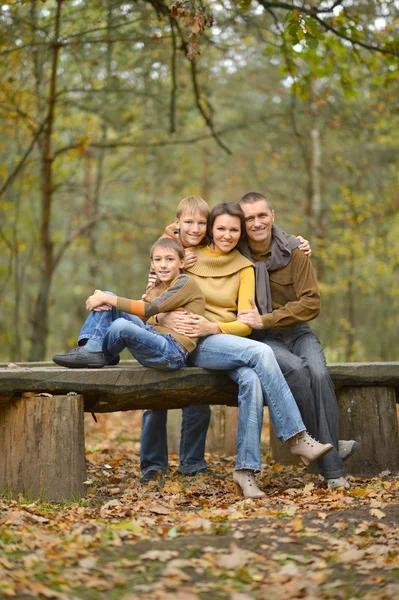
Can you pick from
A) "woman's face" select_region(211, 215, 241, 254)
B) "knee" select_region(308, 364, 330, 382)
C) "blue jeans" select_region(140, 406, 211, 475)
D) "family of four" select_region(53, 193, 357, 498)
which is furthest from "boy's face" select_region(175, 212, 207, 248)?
"blue jeans" select_region(140, 406, 211, 475)

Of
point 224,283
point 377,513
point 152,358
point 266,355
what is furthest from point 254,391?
point 377,513

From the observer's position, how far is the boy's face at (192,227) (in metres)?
5.71

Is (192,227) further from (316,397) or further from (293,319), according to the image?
(316,397)

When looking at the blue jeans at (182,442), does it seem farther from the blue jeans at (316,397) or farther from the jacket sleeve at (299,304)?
the jacket sleeve at (299,304)

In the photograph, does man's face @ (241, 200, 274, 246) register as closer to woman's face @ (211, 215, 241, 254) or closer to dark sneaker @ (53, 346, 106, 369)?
woman's face @ (211, 215, 241, 254)

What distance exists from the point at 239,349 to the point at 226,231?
3.04ft

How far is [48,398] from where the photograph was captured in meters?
5.16

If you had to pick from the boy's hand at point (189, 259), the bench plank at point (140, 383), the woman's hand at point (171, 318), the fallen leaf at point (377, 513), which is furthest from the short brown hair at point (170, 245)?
the fallen leaf at point (377, 513)

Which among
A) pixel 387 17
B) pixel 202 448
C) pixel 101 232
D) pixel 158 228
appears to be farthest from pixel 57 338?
pixel 202 448

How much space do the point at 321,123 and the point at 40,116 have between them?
21.0 ft

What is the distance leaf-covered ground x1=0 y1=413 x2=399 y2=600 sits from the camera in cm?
325

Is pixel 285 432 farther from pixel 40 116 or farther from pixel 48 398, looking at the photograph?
pixel 40 116

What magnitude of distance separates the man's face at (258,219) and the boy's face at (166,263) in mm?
666

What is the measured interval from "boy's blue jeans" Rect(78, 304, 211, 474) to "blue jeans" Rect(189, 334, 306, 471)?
0.34m
